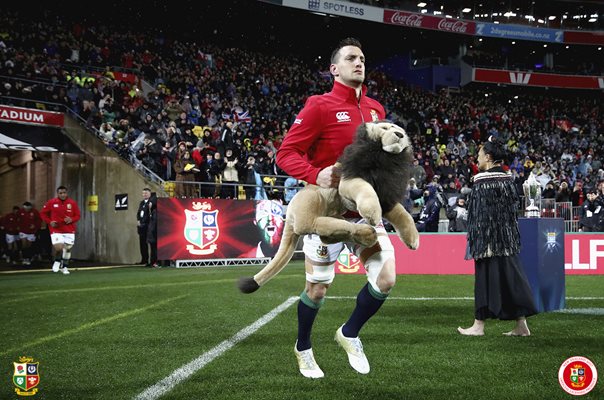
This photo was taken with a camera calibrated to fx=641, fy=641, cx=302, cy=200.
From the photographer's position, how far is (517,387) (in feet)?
13.8

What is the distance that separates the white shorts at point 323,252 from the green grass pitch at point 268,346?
28.4 inches

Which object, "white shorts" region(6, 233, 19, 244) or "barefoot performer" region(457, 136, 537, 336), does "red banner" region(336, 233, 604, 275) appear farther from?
"white shorts" region(6, 233, 19, 244)

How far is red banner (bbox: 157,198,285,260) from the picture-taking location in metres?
16.5

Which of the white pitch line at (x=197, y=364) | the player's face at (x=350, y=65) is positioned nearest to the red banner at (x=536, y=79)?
the white pitch line at (x=197, y=364)

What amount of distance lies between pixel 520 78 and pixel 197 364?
3933 cm

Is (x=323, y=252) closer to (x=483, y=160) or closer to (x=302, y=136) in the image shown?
(x=302, y=136)

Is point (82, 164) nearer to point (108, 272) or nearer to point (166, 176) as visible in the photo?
point (166, 176)

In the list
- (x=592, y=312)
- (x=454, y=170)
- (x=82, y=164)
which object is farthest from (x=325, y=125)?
(x=454, y=170)

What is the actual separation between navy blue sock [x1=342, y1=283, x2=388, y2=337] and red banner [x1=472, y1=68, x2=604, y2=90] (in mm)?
37694

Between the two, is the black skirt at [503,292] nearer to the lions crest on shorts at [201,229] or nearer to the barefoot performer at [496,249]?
the barefoot performer at [496,249]

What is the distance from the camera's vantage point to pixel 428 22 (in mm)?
37188

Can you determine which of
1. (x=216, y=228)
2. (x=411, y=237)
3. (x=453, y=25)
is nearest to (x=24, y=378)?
(x=411, y=237)

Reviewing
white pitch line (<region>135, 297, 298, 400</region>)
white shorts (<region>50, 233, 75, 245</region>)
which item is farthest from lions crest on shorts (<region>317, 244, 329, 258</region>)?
white shorts (<region>50, 233, 75, 245</region>)

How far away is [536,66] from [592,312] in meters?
39.0
